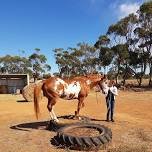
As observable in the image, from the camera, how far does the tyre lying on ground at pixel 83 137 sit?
9234mm

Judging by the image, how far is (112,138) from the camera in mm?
10352

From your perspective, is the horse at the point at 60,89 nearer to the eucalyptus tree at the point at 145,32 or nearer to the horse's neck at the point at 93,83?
the horse's neck at the point at 93,83

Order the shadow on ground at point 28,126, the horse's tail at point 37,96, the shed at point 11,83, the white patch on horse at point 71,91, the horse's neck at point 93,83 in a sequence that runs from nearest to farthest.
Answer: the horse's tail at point 37,96, the shadow on ground at point 28,126, the white patch on horse at point 71,91, the horse's neck at point 93,83, the shed at point 11,83

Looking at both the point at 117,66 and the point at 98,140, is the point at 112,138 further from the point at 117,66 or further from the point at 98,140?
the point at 117,66

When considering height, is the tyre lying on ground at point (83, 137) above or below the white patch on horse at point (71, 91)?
below

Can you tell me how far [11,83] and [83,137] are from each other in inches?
1256

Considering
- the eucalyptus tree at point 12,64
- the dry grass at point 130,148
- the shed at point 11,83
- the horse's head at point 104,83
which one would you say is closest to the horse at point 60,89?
the horse's head at point 104,83

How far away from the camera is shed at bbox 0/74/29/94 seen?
39.2 m

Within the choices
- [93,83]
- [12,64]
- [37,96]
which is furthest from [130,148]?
[12,64]

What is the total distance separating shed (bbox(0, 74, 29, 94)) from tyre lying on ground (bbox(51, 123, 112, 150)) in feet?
96.0

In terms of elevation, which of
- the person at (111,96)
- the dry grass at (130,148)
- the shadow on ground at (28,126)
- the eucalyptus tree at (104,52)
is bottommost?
the dry grass at (130,148)

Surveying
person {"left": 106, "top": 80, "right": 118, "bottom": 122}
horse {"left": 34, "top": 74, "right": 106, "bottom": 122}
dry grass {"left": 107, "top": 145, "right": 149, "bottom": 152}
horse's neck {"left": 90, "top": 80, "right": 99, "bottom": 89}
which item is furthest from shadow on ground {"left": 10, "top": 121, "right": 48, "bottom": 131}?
dry grass {"left": 107, "top": 145, "right": 149, "bottom": 152}

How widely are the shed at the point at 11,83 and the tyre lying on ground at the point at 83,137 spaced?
96.0ft

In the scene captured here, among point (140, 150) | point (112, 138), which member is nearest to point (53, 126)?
point (112, 138)
